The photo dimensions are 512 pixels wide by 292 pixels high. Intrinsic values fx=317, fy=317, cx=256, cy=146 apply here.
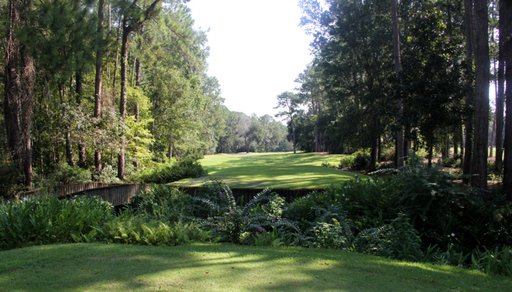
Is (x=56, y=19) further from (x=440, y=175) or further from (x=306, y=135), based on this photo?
(x=306, y=135)

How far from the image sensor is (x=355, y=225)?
686cm

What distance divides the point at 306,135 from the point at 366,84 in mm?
42709

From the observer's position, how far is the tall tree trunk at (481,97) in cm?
877

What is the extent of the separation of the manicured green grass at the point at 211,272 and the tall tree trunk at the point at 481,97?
588 cm

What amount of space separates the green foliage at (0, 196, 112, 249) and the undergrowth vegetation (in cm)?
Result: 1

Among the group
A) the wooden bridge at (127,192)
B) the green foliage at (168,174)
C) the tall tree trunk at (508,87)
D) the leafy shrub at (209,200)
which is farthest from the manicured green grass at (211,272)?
the green foliage at (168,174)

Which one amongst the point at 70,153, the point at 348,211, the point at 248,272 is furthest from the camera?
the point at 70,153

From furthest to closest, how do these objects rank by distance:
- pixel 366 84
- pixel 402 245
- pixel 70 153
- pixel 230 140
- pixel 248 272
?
pixel 230 140 → pixel 366 84 → pixel 70 153 → pixel 402 245 → pixel 248 272

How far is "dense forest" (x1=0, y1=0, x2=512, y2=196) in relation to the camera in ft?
39.0

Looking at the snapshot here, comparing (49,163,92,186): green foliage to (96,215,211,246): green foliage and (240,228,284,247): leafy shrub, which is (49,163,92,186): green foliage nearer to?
(96,215,211,246): green foliage

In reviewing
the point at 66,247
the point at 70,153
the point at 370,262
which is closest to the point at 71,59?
the point at 70,153

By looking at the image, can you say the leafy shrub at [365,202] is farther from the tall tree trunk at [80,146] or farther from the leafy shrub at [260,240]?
the tall tree trunk at [80,146]

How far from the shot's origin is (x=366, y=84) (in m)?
22.9

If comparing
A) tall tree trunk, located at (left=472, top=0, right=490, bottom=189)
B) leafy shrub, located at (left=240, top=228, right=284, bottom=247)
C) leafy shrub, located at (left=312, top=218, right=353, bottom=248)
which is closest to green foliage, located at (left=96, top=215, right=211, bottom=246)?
leafy shrub, located at (left=240, top=228, right=284, bottom=247)
